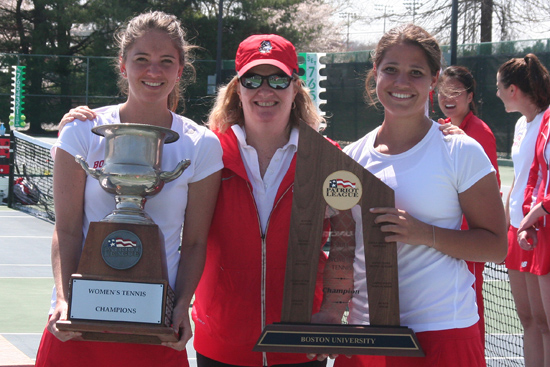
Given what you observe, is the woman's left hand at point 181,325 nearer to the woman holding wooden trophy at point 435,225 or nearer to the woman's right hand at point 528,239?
the woman holding wooden trophy at point 435,225

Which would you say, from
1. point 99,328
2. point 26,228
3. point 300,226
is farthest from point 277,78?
point 26,228

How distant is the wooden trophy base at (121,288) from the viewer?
2.22 metres

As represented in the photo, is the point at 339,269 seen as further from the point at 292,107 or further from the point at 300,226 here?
the point at 292,107

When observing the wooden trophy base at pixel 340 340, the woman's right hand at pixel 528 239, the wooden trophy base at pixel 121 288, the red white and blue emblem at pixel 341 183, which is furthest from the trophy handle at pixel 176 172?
the woman's right hand at pixel 528 239

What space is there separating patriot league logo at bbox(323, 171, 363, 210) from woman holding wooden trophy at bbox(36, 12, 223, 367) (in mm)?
512

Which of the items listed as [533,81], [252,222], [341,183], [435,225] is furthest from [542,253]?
[341,183]

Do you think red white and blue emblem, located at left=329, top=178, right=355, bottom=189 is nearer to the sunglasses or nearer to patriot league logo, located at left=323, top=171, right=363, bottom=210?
patriot league logo, located at left=323, top=171, right=363, bottom=210

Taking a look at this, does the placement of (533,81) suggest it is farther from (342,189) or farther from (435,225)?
(342,189)

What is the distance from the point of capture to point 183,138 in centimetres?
258

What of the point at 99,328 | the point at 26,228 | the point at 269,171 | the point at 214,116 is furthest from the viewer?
the point at 26,228

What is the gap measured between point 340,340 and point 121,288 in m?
0.74

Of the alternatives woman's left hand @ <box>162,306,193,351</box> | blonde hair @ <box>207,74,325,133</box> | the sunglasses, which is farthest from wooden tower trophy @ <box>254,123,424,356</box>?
blonde hair @ <box>207,74,325,133</box>

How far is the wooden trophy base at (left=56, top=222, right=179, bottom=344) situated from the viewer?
2.22 m

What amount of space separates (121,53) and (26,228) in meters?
8.96
